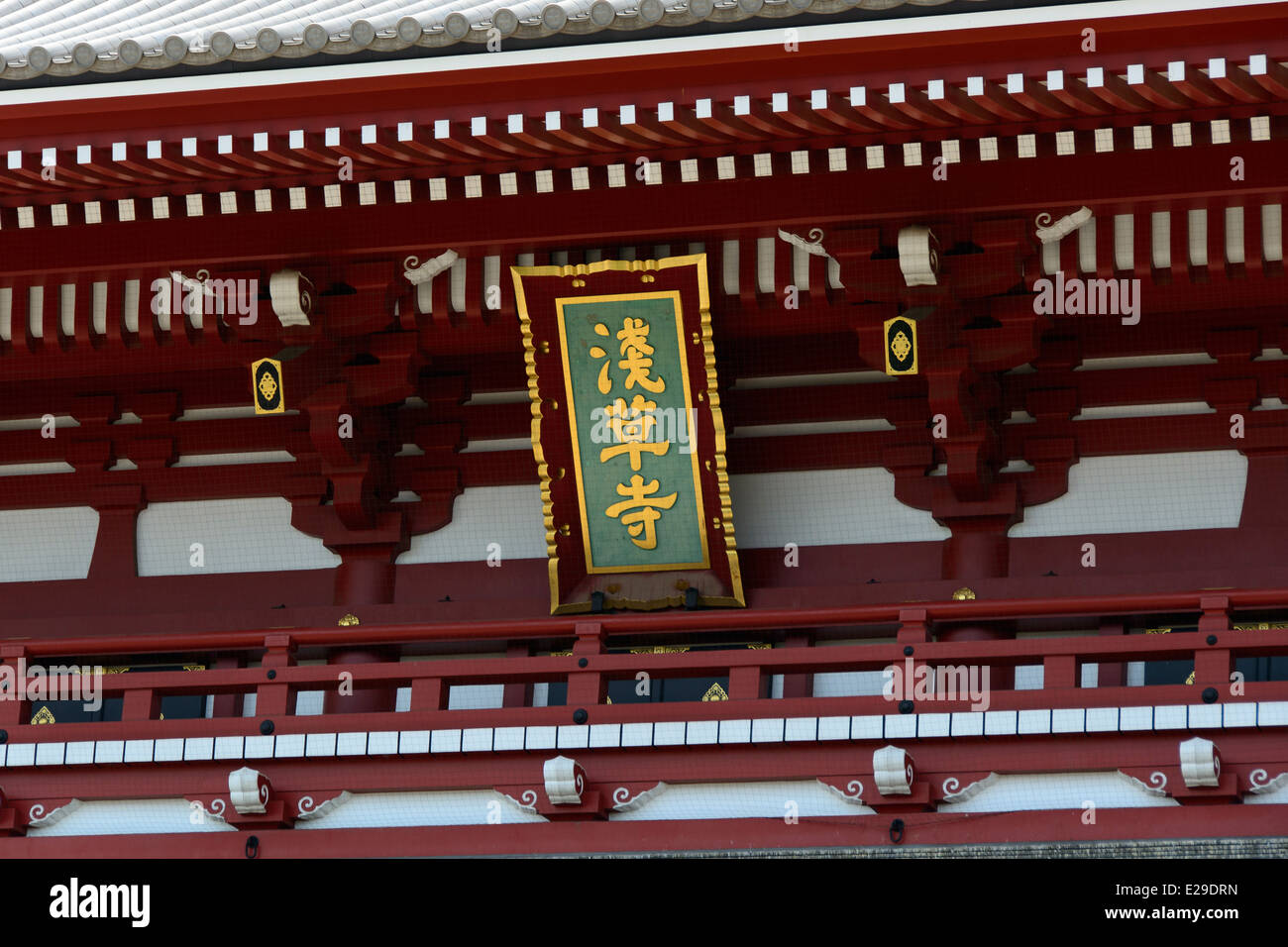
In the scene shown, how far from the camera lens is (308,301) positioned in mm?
11484

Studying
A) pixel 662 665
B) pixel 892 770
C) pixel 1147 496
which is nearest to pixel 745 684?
pixel 662 665

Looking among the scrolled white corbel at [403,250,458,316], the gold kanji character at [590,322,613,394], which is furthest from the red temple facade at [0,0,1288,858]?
the gold kanji character at [590,322,613,394]

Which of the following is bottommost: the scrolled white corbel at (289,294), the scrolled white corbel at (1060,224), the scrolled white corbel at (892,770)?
the scrolled white corbel at (892,770)

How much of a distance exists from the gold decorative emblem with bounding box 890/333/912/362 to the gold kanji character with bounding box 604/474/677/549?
1433mm

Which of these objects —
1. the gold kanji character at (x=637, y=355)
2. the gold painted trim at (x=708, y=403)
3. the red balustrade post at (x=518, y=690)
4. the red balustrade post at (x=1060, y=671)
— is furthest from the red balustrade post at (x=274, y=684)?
the red balustrade post at (x=1060, y=671)

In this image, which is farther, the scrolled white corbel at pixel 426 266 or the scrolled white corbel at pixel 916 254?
the scrolled white corbel at pixel 426 266

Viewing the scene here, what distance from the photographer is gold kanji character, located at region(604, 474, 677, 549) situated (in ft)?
38.1

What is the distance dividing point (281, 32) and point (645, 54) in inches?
71.9

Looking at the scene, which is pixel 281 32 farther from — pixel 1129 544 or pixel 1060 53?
pixel 1129 544

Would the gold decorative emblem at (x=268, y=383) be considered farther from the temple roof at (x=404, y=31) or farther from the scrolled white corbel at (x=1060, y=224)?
the scrolled white corbel at (x=1060, y=224)

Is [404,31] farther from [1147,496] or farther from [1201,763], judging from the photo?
[1201,763]

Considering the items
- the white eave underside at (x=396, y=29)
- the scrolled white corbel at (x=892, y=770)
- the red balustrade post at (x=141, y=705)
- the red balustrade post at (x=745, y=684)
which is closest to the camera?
the scrolled white corbel at (x=892, y=770)

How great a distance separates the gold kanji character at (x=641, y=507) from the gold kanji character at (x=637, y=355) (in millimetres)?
512

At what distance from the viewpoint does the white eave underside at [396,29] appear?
10.1m
